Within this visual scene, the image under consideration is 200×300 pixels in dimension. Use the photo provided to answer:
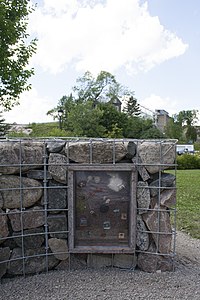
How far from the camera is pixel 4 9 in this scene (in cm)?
768

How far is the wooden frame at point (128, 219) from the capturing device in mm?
3145

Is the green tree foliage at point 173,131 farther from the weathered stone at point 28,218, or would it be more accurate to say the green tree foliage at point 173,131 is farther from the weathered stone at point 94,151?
the weathered stone at point 28,218

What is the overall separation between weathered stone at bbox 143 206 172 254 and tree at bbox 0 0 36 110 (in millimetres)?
6077

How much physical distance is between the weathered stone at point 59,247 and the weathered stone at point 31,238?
0.10 metres

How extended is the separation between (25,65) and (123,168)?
6.56 metres

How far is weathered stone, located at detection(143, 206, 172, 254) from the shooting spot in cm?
323

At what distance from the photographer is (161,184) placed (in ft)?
10.6

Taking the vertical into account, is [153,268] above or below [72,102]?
below

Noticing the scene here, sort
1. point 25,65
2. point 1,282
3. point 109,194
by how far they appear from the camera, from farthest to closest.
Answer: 1. point 25,65
2. point 109,194
3. point 1,282

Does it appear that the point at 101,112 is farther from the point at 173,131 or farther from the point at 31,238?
the point at 31,238

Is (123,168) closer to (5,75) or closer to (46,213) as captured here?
(46,213)

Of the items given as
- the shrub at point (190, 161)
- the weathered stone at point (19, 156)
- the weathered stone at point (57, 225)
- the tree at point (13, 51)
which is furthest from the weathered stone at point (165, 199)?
the shrub at point (190, 161)

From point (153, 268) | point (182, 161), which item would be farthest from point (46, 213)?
point (182, 161)

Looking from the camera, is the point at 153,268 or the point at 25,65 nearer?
the point at 153,268
